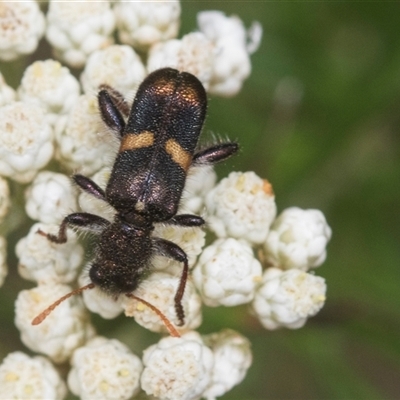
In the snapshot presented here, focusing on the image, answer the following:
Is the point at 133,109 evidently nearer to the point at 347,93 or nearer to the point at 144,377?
the point at 144,377

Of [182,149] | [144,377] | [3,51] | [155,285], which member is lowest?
[144,377]

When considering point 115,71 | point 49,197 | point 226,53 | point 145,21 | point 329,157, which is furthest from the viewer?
point 329,157

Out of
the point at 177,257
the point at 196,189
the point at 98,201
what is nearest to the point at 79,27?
the point at 98,201

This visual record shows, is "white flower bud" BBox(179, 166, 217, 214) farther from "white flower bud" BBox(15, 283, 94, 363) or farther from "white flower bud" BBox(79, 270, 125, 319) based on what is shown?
"white flower bud" BBox(15, 283, 94, 363)

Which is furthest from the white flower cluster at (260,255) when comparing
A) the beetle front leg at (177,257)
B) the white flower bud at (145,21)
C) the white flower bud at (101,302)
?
the white flower bud at (145,21)

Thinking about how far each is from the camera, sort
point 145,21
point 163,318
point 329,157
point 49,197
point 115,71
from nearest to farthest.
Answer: point 163,318
point 49,197
point 115,71
point 145,21
point 329,157

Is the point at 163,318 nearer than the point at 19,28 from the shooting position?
Yes

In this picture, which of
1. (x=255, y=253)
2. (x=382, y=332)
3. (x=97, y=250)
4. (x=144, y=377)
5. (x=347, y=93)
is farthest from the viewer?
(x=347, y=93)

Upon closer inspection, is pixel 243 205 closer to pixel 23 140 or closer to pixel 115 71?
pixel 115 71

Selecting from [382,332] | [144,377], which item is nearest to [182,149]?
[144,377]
